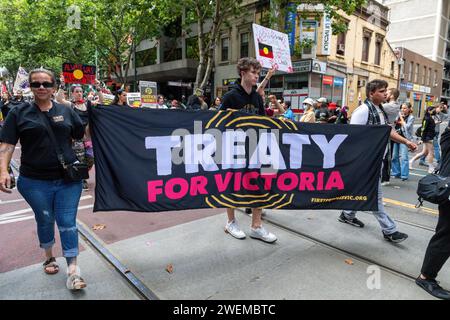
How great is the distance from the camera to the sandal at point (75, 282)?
277cm

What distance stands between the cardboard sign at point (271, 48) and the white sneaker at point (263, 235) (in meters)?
3.53

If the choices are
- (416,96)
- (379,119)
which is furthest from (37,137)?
(416,96)

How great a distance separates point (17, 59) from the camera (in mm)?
26719

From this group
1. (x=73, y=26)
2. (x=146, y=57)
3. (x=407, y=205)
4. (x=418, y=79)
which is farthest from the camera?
(x=418, y=79)

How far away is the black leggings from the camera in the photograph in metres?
2.74

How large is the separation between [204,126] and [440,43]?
1968 inches

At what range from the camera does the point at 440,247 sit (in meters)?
2.78

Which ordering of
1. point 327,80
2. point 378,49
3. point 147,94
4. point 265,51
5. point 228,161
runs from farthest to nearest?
point 378,49
point 327,80
point 147,94
point 265,51
point 228,161

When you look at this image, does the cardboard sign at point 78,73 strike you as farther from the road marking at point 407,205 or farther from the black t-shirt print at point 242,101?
the road marking at point 407,205

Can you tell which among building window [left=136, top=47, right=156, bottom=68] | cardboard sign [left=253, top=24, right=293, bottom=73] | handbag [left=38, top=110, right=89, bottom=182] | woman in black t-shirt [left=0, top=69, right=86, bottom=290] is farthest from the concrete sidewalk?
building window [left=136, top=47, right=156, bottom=68]

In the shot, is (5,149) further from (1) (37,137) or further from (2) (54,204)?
(2) (54,204)

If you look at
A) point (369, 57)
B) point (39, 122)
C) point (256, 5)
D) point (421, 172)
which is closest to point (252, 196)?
point (39, 122)

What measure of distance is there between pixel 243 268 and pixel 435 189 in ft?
6.17

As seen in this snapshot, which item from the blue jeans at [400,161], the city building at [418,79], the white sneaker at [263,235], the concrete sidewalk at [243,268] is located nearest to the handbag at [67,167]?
the concrete sidewalk at [243,268]
